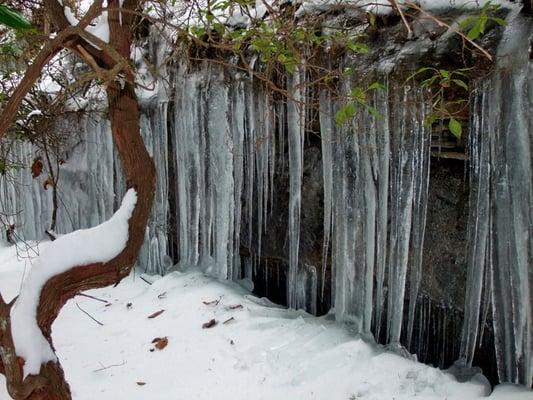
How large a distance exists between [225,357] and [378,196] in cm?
154

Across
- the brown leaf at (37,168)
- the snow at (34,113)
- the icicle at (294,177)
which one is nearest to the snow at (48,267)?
the icicle at (294,177)

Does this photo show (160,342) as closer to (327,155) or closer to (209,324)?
(209,324)

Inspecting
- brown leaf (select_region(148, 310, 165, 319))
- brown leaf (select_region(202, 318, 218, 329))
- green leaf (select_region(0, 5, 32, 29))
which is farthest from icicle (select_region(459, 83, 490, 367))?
brown leaf (select_region(148, 310, 165, 319))

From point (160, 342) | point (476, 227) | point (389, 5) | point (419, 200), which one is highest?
point (389, 5)

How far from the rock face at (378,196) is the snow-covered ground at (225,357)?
0.68 feet

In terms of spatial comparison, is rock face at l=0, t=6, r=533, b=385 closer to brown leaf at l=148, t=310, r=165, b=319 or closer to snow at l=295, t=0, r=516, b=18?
snow at l=295, t=0, r=516, b=18

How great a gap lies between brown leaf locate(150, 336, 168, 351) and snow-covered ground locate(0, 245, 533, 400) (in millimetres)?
27

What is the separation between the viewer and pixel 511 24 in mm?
2676

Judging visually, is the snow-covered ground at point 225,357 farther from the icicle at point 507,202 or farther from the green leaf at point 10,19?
the green leaf at point 10,19

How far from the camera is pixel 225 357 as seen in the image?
3.63m

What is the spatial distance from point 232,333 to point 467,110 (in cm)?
227

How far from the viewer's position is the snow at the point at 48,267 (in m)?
2.03

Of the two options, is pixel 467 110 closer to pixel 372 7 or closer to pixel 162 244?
pixel 372 7

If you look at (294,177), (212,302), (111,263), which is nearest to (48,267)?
(111,263)
